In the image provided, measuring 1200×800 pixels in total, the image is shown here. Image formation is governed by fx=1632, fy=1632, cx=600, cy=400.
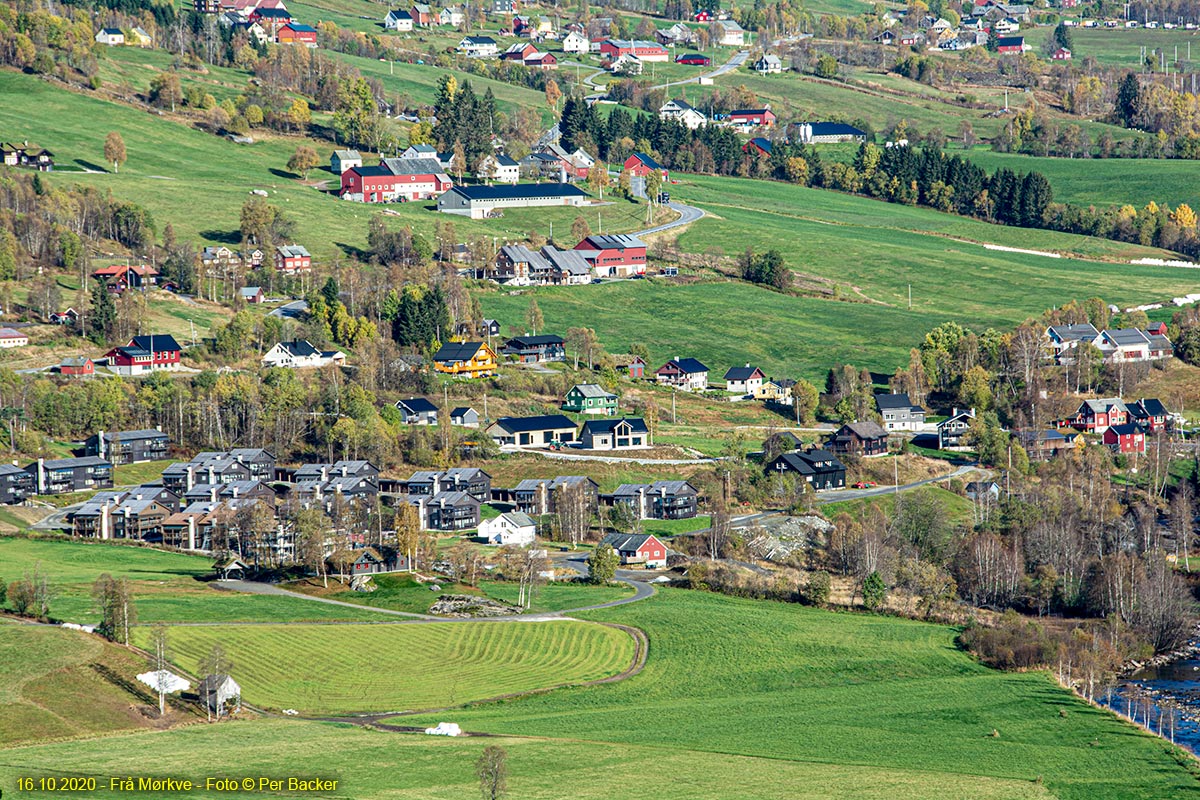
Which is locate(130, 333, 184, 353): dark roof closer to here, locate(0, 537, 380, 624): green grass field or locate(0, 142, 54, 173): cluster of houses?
locate(0, 537, 380, 624): green grass field

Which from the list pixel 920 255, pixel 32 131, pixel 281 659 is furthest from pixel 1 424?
pixel 920 255

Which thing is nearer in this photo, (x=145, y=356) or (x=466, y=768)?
(x=466, y=768)

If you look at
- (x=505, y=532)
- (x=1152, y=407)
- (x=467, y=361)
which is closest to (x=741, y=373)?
(x=467, y=361)

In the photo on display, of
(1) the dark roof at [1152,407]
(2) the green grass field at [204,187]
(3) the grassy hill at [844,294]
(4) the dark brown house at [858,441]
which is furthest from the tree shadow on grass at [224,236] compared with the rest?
(1) the dark roof at [1152,407]

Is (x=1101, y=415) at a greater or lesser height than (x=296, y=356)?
lesser

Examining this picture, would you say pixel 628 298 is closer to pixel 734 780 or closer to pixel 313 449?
pixel 313 449

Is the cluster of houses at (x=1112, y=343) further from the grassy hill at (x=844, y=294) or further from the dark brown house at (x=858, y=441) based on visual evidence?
the dark brown house at (x=858, y=441)

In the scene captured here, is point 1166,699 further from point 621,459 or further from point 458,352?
point 458,352

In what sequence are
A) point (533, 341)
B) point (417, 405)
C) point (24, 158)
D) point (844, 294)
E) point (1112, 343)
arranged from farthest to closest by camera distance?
point (24, 158) → point (844, 294) → point (1112, 343) → point (533, 341) → point (417, 405)
